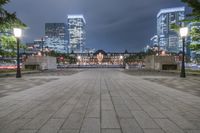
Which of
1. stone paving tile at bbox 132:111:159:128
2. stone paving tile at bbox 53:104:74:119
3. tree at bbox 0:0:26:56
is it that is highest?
tree at bbox 0:0:26:56

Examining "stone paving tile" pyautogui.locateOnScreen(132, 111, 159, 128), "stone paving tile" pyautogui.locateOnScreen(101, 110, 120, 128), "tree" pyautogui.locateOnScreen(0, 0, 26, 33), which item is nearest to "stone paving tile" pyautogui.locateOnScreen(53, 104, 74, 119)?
"stone paving tile" pyautogui.locateOnScreen(101, 110, 120, 128)

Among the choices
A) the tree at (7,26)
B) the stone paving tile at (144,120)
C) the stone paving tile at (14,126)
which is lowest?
the stone paving tile at (144,120)

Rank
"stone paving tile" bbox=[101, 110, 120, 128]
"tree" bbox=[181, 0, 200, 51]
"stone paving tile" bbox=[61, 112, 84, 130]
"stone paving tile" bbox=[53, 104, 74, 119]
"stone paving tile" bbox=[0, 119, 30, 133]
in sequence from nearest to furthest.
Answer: "stone paving tile" bbox=[0, 119, 30, 133], "stone paving tile" bbox=[61, 112, 84, 130], "stone paving tile" bbox=[101, 110, 120, 128], "stone paving tile" bbox=[53, 104, 74, 119], "tree" bbox=[181, 0, 200, 51]

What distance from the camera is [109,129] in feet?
16.3

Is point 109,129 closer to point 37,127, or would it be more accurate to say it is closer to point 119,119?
point 119,119

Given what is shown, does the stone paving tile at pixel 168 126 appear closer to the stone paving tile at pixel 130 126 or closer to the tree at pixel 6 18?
the stone paving tile at pixel 130 126

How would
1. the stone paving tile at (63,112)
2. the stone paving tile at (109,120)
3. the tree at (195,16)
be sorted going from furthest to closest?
1. the tree at (195,16)
2. the stone paving tile at (63,112)
3. the stone paving tile at (109,120)

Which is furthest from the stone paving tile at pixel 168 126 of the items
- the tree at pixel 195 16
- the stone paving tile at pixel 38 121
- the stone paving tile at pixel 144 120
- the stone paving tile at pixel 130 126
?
the tree at pixel 195 16

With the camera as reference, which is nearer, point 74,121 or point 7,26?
point 74,121

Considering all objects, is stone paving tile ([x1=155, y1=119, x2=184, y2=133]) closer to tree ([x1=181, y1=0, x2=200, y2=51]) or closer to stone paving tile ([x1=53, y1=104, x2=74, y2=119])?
stone paving tile ([x1=53, y1=104, x2=74, y2=119])

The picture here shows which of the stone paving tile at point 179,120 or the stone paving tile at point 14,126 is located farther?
the stone paving tile at point 179,120

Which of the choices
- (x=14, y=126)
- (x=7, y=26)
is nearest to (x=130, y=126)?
(x=14, y=126)

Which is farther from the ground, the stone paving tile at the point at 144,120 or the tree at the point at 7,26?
the tree at the point at 7,26

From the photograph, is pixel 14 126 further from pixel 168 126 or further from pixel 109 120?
pixel 168 126
